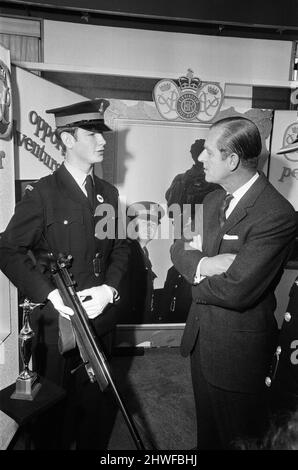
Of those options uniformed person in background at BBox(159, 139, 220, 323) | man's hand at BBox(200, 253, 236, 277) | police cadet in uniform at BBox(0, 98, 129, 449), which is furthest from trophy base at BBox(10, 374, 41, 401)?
uniformed person in background at BBox(159, 139, 220, 323)

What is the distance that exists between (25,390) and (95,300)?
1.24 feet

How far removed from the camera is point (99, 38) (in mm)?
1999

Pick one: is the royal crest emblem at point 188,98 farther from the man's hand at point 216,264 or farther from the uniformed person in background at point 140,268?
the man's hand at point 216,264

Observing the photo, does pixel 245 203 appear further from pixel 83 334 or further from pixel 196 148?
pixel 196 148

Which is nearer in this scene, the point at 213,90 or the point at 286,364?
the point at 286,364

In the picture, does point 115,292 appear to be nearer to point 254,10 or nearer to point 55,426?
point 55,426

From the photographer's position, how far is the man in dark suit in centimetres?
115

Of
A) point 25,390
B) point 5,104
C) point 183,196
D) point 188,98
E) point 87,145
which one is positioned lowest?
point 25,390

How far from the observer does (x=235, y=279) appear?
115 cm

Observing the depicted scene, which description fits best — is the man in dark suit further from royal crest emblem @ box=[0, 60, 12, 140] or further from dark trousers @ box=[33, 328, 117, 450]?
royal crest emblem @ box=[0, 60, 12, 140]

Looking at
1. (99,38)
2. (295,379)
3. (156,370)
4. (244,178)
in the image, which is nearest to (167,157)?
(99,38)

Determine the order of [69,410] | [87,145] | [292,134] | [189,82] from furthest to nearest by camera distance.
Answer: [292,134]
[189,82]
[69,410]
[87,145]

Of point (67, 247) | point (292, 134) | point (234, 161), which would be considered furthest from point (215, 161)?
point (292, 134)

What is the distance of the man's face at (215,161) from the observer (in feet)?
3.99
